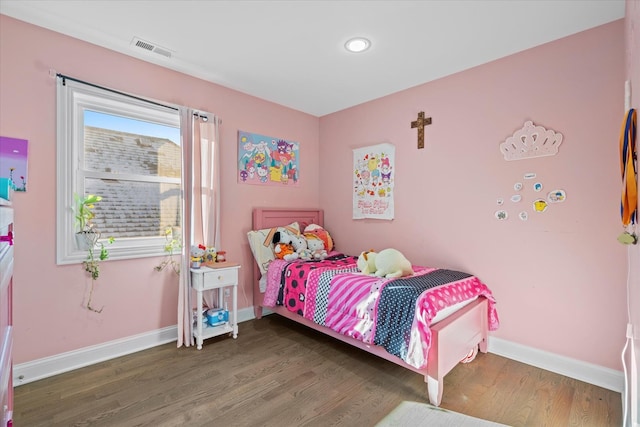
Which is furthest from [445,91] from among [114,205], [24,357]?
[24,357]

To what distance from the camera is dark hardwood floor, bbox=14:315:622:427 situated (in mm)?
1692

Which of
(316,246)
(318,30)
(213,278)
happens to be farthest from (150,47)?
(316,246)

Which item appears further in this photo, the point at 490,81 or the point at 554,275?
the point at 490,81

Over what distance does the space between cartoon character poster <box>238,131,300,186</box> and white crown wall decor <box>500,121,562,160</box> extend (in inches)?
86.0

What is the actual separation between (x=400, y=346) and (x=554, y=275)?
4.27 ft

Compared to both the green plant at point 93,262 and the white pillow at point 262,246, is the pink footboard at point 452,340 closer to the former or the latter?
the white pillow at point 262,246

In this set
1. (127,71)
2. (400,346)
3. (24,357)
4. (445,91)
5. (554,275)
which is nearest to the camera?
(400,346)

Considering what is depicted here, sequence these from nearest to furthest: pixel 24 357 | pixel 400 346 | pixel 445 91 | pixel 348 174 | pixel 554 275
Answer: pixel 400 346
pixel 24 357
pixel 554 275
pixel 445 91
pixel 348 174

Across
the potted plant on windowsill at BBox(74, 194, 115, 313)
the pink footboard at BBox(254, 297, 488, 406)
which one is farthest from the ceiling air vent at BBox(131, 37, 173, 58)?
the pink footboard at BBox(254, 297, 488, 406)

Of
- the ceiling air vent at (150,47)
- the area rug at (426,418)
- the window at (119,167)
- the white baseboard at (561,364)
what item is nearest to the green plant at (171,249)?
the window at (119,167)

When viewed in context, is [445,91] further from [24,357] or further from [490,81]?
[24,357]

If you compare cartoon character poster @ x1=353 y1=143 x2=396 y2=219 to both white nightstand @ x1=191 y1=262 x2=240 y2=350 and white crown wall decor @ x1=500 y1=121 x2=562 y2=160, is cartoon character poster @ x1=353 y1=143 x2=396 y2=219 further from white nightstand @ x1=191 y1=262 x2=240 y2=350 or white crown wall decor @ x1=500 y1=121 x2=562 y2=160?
white nightstand @ x1=191 y1=262 x2=240 y2=350

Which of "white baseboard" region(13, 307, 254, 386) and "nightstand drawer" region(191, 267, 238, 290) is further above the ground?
"nightstand drawer" region(191, 267, 238, 290)

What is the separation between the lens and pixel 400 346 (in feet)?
6.21
